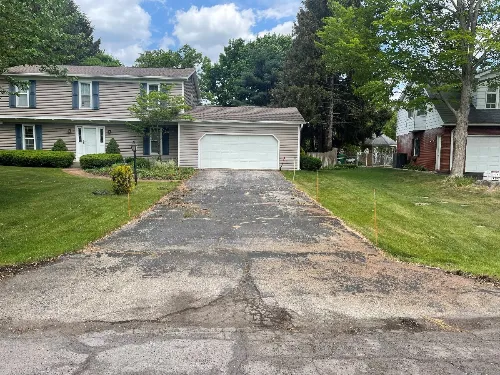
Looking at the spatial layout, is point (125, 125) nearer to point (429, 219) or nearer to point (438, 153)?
point (429, 219)

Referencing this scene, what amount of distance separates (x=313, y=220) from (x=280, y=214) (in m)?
1.04

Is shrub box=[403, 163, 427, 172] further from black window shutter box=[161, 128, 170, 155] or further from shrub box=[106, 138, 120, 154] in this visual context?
shrub box=[106, 138, 120, 154]

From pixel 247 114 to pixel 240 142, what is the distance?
185 centimetres

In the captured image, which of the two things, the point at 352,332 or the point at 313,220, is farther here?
the point at 313,220

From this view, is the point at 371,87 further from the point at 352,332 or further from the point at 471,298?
the point at 352,332

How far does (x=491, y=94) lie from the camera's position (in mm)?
23219

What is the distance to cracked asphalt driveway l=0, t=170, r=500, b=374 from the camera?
3.57 m

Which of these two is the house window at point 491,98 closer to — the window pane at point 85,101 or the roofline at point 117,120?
the roofline at point 117,120

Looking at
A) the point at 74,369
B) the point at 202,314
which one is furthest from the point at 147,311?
the point at 74,369

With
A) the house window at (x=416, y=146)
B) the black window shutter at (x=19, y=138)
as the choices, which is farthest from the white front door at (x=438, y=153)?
the black window shutter at (x=19, y=138)

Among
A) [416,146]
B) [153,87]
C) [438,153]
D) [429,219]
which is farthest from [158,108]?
[416,146]

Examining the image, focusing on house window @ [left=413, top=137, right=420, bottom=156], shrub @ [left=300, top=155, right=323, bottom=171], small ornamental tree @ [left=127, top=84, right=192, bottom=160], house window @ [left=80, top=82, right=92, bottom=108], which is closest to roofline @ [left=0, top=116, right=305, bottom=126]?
house window @ [left=80, top=82, right=92, bottom=108]

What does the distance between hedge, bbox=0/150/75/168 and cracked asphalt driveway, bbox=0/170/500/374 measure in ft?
49.7

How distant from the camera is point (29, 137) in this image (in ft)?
77.5
